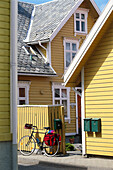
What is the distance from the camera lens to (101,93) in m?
14.6

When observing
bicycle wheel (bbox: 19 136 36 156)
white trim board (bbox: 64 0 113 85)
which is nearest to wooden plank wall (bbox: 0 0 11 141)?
white trim board (bbox: 64 0 113 85)

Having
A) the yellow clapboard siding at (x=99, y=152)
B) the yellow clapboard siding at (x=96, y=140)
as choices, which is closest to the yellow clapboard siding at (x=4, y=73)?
the yellow clapboard siding at (x=96, y=140)

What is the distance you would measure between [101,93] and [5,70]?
4797 millimetres

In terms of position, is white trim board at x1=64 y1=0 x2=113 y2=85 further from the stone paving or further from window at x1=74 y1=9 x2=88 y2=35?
window at x1=74 y1=9 x2=88 y2=35

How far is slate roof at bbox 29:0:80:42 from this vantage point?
79.4 ft

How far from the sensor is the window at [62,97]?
78.8ft

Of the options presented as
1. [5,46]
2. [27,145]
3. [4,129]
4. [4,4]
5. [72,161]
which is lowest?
[72,161]

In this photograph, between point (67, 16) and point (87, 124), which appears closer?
point (87, 124)

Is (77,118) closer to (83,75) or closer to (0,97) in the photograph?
(83,75)

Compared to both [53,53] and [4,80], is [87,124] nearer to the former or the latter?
[4,80]

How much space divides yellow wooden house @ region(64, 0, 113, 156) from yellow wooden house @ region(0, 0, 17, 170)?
415 cm

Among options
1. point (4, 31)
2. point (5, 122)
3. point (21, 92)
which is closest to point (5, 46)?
point (4, 31)

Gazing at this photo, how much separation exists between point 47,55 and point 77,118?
4.07 metres

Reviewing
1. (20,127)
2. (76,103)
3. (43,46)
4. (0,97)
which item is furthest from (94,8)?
A: (0,97)
